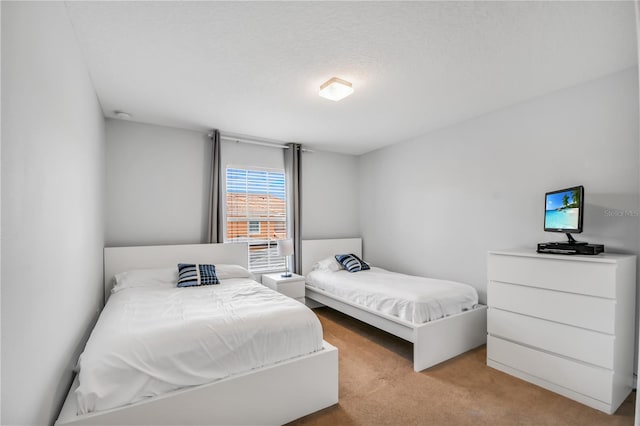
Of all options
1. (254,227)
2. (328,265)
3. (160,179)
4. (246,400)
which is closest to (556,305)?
(246,400)

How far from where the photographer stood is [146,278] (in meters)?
2.98

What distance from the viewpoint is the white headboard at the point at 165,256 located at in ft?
10.5

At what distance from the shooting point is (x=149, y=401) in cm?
153

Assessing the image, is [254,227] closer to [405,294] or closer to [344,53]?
[405,294]

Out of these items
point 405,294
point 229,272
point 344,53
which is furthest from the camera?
point 229,272

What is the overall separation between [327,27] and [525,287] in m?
2.51

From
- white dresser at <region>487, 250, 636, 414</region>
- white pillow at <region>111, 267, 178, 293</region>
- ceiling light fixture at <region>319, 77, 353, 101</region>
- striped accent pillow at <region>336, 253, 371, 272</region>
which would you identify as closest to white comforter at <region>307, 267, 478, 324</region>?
striped accent pillow at <region>336, 253, 371, 272</region>

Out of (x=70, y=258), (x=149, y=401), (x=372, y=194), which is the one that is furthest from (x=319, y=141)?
(x=149, y=401)

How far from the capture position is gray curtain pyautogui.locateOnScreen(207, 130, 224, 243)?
3.79 meters

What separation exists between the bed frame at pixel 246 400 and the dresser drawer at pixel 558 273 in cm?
168

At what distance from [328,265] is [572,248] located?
2.75 meters

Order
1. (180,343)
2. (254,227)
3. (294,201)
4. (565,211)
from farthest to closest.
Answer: (294,201)
(254,227)
(565,211)
(180,343)

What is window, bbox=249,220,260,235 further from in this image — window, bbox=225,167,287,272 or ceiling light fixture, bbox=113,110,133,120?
ceiling light fixture, bbox=113,110,133,120

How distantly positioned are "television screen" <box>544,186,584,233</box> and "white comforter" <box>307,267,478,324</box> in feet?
3.38
